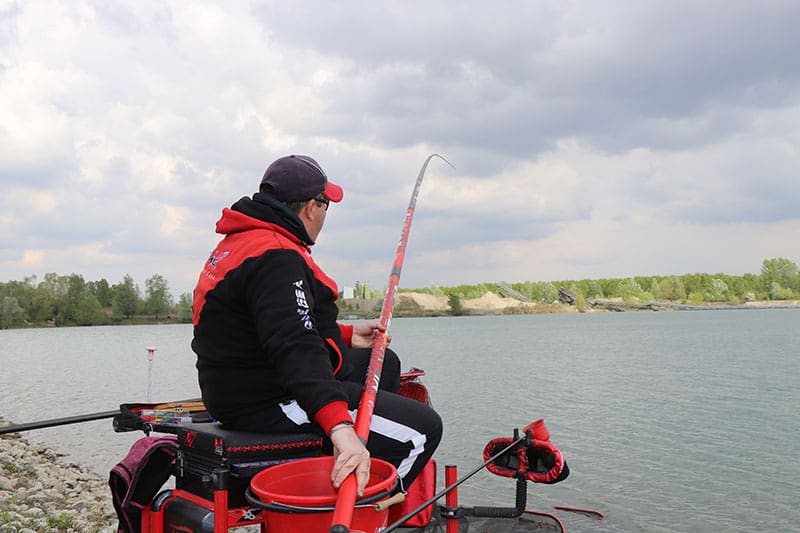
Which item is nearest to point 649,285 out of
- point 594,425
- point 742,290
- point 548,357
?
point 742,290

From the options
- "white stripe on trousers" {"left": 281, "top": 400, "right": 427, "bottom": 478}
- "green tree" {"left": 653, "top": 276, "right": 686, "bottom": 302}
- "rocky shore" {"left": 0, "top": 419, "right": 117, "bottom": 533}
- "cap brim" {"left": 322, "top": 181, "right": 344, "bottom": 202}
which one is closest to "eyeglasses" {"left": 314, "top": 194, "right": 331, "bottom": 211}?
"cap brim" {"left": 322, "top": 181, "right": 344, "bottom": 202}

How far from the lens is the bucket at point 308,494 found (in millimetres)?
2137

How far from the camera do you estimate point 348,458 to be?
2172 millimetres

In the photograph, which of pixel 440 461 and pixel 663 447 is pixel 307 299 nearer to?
pixel 440 461

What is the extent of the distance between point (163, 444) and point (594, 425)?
12917 millimetres

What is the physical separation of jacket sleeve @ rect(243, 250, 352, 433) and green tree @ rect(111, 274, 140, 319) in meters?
106

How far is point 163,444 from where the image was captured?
3301 millimetres

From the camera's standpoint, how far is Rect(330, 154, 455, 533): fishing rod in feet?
6.43

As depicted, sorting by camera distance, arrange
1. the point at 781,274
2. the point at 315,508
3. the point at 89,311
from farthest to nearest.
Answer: the point at 781,274 < the point at 89,311 < the point at 315,508

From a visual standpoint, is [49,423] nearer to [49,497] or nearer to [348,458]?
[348,458]

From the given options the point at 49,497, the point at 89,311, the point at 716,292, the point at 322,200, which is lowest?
the point at 49,497

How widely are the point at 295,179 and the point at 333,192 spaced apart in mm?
219

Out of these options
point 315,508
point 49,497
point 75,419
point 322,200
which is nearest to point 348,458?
point 315,508

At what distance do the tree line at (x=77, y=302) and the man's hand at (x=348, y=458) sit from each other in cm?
9716
